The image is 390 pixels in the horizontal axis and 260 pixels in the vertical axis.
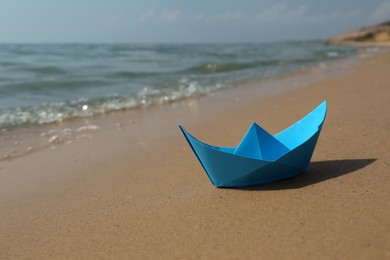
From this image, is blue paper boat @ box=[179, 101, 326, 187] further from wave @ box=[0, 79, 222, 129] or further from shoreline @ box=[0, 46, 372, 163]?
wave @ box=[0, 79, 222, 129]

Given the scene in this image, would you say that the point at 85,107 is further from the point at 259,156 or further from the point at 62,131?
the point at 259,156

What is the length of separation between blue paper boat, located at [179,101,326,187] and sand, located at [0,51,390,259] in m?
0.08

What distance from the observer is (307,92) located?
23.4 feet

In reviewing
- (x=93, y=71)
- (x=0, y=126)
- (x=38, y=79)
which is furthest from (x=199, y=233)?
(x=93, y=71)

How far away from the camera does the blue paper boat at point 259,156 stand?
2477 mm

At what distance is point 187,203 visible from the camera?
2.59m

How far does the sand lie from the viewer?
2.01 meters

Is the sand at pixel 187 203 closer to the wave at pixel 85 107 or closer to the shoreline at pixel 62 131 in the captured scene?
the shoreline at pixel 62 131

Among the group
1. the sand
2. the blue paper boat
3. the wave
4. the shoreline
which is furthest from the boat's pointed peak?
the wave

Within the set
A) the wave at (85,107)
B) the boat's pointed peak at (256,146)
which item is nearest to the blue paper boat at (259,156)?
the boat's pointed peak at (256,146)

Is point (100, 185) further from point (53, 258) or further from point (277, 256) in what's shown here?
point (277, 256)

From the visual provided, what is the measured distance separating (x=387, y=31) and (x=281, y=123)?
47.1 metres

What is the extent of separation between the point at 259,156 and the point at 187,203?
542 millimetres

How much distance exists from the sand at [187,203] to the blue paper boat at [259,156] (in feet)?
0.28
